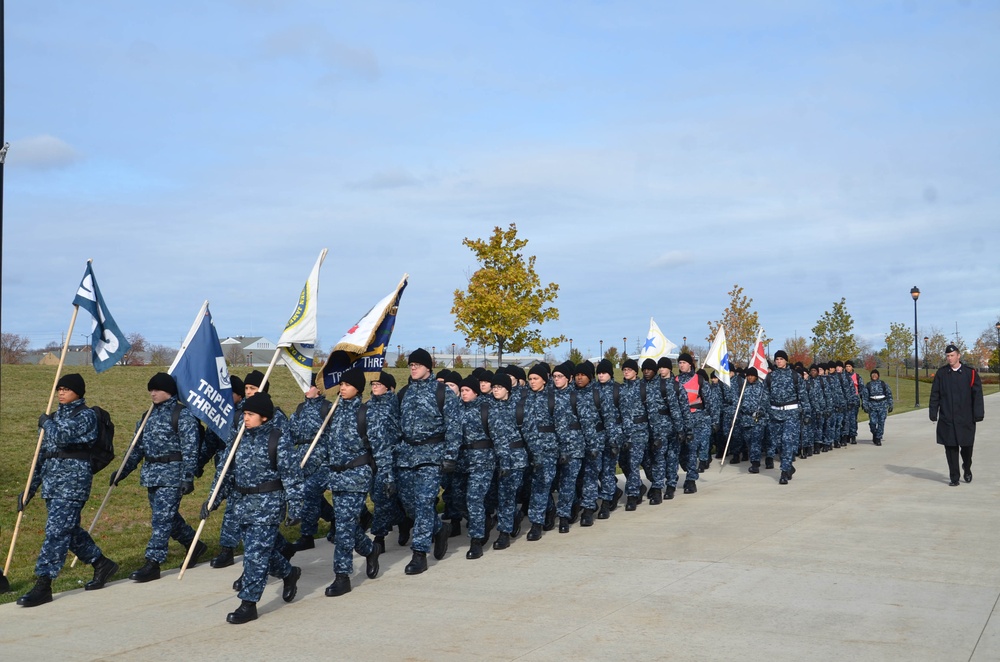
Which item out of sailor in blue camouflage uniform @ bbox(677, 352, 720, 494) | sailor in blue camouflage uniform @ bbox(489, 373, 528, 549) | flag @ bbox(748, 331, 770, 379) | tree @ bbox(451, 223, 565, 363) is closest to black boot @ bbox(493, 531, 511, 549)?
sailor in blue camouflage uniform @ bbox(489, 373, 528, 549)

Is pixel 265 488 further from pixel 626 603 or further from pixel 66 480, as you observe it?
pixel 626 603

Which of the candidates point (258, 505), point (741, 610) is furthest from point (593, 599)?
point (258, 505)

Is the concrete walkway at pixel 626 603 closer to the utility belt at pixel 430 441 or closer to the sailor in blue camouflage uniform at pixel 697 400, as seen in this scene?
the utility belt at pixel 430 441

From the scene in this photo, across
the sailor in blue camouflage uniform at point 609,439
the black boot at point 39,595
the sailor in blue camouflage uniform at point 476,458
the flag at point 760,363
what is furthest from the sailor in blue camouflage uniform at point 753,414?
the black boot at point 39,595

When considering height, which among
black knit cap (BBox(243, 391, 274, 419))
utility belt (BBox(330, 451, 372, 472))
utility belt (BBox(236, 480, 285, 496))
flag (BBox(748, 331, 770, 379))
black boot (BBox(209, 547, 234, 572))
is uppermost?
flag (BBox(748, 331, 770, 379))

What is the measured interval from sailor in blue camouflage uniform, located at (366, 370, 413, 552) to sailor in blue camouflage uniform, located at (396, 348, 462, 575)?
133mm

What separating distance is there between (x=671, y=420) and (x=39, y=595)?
8671 mm

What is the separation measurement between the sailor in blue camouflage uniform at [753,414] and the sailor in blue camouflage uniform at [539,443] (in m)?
7.05

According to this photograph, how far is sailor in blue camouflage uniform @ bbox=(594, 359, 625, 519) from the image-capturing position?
41.2ft

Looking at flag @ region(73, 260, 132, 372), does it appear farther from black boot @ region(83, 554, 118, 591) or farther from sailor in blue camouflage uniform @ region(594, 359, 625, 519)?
sailor in blue camouflage uniform @ region(594, 359, 625, 519)

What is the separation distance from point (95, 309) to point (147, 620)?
3713 millimetres

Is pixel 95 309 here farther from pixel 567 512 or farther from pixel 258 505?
pixel 567 512

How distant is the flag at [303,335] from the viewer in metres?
9.54

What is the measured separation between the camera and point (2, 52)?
34.3ft
